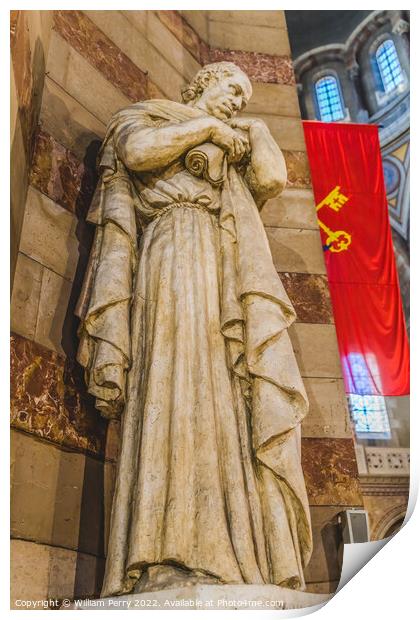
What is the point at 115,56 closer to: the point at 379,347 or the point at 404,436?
the point at 379,347

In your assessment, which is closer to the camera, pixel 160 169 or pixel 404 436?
pixel 160 169

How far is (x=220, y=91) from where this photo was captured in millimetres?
3775

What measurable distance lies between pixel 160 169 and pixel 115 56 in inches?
71.2

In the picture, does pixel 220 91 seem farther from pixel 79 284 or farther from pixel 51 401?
pixel 51 401

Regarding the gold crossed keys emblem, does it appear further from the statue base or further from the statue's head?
the statue base

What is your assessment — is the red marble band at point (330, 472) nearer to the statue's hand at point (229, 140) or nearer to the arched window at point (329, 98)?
the statue's hand at point (229, 140)

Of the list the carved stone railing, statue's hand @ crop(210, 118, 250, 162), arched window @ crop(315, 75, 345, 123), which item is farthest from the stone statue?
arched window @ crop(315, 75, 345, 123)

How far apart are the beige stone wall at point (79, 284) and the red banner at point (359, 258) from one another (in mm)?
1215

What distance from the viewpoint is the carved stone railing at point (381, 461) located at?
13.0 meters

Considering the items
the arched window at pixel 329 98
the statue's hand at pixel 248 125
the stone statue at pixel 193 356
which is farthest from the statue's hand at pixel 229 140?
the arched window at pixel 329 98

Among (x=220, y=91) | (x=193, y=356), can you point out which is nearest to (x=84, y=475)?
(x=193, y=356)

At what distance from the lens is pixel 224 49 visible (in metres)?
5.90

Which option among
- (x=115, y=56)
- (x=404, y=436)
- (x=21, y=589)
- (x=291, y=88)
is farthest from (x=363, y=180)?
(x=404, y=436)

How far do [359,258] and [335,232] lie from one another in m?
0.34
